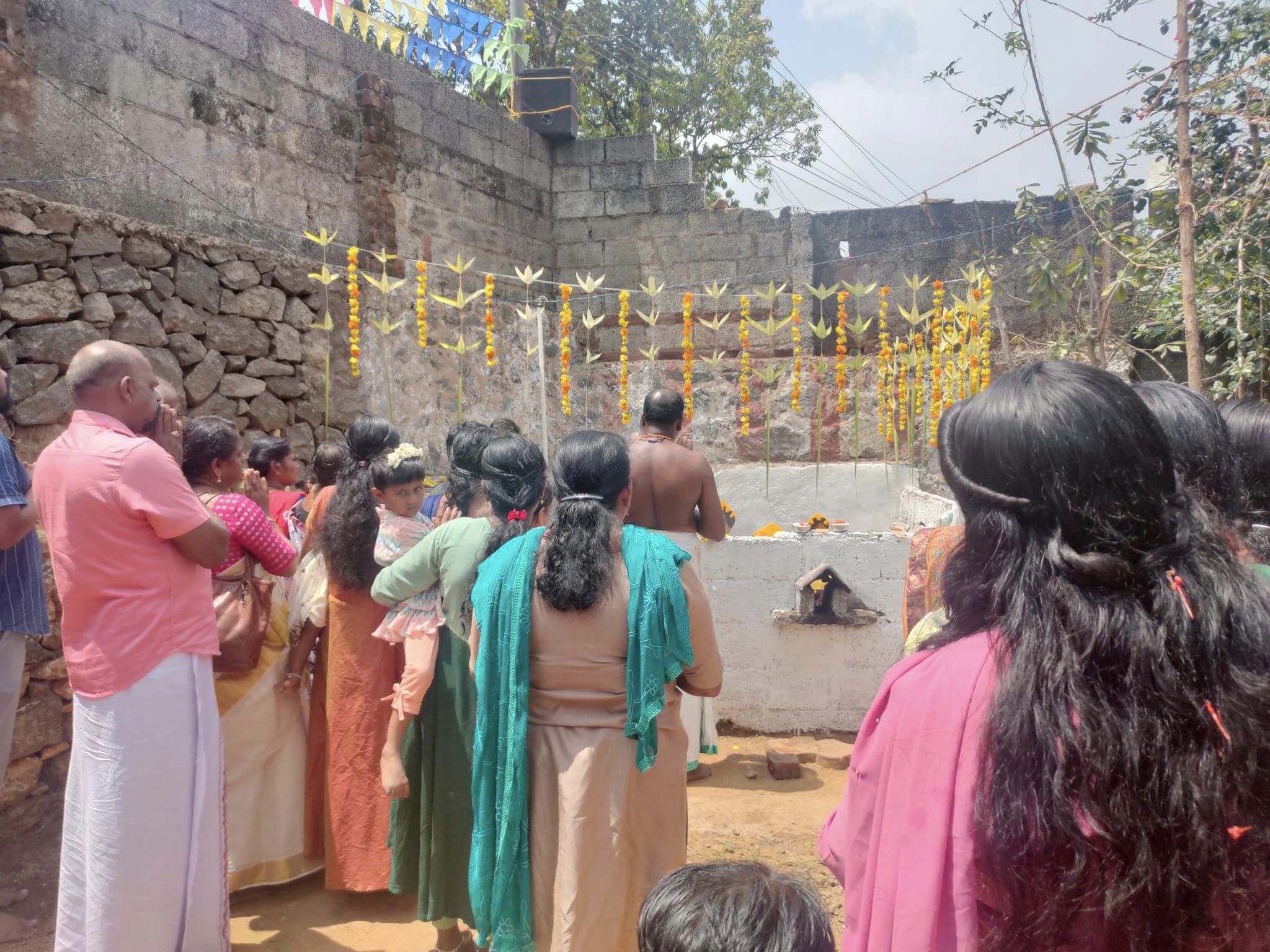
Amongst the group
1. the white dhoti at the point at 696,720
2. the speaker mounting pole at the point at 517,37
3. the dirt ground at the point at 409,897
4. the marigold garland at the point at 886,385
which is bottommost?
the dirt ground at the point at 409,897

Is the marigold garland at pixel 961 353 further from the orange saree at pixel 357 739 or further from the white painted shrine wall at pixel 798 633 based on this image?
the orange saree at pixel 357 739

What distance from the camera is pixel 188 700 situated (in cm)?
235

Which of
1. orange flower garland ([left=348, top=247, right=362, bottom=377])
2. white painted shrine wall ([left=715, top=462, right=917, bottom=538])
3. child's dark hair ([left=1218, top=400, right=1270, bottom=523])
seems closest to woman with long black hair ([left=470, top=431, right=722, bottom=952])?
child's dark hair ([left=1218, top=400, right=1270, bottom=523])

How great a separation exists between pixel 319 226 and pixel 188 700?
Answer: 169 inches

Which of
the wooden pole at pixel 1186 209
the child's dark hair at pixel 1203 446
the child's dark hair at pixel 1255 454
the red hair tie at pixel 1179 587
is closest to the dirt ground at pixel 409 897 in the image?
the child's dark hair at pixel 1255 454

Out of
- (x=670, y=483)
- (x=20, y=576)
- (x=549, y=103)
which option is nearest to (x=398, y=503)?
(x=20, y=576)

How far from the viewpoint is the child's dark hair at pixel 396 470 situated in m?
2.87

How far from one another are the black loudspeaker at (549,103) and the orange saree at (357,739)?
6237 millimetres

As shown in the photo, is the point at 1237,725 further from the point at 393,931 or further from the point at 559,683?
the point at 393,931

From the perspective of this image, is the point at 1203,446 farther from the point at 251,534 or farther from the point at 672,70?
the point at 672,70

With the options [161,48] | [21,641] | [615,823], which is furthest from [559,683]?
[161,48]

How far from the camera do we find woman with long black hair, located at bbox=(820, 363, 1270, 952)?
927mm

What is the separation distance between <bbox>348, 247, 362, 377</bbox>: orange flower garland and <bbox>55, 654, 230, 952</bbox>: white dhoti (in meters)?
3.30

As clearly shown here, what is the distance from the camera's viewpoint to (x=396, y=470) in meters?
2.87
